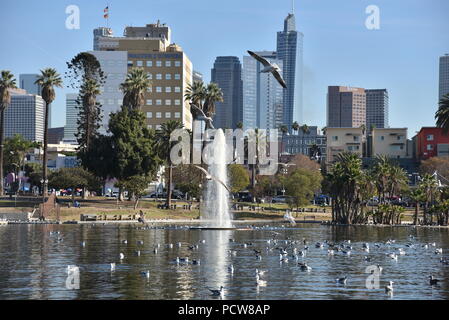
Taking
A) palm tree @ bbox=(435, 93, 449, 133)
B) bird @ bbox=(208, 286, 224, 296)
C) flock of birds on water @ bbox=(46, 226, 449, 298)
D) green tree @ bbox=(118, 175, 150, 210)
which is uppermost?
palm tree @ bbox=(435, 93, 449, 133)

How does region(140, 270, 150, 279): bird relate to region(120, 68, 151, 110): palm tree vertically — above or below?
below

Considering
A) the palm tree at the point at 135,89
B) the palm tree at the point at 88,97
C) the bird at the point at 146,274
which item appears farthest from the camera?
the palm tree at the point at 135,89

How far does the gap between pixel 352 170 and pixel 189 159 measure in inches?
1451

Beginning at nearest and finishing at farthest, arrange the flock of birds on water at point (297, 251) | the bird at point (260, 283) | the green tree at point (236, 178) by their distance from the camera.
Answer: the bird at point (260, 283), the flock of birds on water at point (297, 251), the green tree at point (236, 178)

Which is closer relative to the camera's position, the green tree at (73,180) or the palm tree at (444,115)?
the green tree at (73,180)

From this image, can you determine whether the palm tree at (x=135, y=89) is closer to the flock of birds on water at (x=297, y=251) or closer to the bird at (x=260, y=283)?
the flock of birds on water at (x=297, y=251)

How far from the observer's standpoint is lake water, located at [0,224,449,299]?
4794 centimetres

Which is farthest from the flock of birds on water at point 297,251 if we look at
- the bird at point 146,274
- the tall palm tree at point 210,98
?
the tall palm tree at point 210,98

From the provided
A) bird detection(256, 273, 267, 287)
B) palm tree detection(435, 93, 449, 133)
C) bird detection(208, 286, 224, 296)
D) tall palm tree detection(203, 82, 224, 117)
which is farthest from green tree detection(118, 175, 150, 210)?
bird detection(208, 286, 224, 296)

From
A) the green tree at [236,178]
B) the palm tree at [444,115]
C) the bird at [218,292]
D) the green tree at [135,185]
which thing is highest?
the palm tree at [444,115]

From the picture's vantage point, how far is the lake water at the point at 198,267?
1887 inches

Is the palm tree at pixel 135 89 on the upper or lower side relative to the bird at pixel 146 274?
upper

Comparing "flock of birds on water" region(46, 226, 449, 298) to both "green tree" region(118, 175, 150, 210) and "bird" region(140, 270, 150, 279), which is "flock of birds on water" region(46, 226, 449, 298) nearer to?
"bird" region(140, 270, 150, 279)
